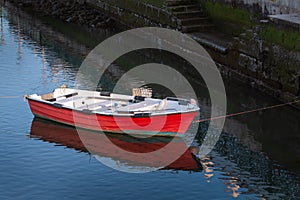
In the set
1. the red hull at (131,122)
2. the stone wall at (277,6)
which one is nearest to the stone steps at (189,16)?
the stone wall at (277,6)

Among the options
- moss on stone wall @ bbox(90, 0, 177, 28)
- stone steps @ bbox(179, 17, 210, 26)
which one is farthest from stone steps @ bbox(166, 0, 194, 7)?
stone steps @ bbox(179, 17, 210, 26)

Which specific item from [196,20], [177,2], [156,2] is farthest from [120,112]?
[156,2]

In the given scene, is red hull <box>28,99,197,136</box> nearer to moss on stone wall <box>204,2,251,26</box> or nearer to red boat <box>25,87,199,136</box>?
red boat <box>25,87,199,136</box>

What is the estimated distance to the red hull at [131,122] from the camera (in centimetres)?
2530

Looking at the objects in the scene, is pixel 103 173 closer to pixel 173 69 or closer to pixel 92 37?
pixel 173 69

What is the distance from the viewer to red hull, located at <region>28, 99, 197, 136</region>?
25.3m

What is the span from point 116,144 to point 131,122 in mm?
1007

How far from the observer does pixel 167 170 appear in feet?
75.6

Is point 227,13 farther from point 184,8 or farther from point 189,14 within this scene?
point 184,8

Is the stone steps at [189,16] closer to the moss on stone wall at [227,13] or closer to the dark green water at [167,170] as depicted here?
the moss on stone wall at [227,13]

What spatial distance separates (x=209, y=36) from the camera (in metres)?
36.5

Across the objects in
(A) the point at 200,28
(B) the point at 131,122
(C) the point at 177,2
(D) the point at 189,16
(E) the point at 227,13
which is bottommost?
(B) the point at 131,122

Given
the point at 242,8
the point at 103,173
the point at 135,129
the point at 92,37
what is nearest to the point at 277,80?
the point at 242,8

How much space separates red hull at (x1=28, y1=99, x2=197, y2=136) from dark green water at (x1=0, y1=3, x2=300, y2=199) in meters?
0.98
